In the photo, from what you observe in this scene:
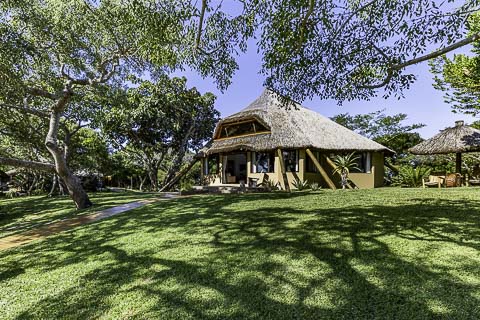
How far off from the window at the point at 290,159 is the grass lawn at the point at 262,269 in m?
9.67

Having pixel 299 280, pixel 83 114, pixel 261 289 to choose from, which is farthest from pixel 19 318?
pixel 83 114

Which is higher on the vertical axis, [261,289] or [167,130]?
[167,130]

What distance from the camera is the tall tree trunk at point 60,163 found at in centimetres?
1152

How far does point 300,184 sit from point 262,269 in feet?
40.1

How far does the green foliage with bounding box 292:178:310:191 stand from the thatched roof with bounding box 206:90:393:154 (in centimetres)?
220

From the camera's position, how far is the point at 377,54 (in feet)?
23.3

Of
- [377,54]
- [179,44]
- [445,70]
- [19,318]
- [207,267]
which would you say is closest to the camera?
[19,318]

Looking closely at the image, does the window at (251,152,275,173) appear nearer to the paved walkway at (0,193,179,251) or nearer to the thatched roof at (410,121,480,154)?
the thatched roof at (410,121,480,154)

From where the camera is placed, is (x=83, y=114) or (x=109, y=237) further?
(x=83, y=114)

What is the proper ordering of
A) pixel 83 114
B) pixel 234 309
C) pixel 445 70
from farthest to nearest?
pixel 83 114 → pixel 445 70 → pixel 234 309

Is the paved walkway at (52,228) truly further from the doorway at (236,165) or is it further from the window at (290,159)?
the doorway at (236,165)

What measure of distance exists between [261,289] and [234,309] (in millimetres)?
590

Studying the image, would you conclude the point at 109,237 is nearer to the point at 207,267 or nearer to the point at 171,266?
the point at 171,266

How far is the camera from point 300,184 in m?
16.5
